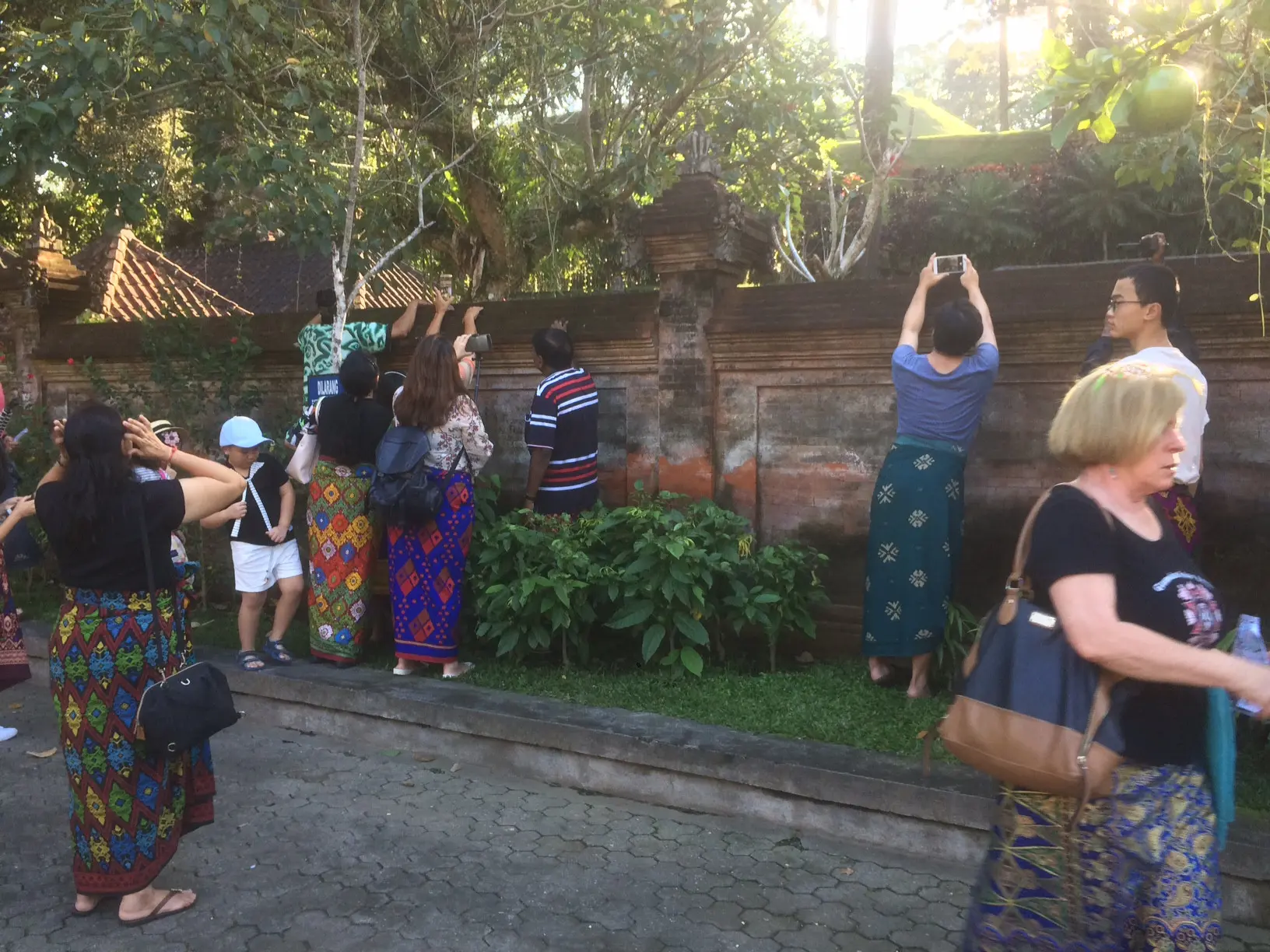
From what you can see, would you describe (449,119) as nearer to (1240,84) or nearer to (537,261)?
(537,261)

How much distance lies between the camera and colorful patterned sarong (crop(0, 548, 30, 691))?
4719mm

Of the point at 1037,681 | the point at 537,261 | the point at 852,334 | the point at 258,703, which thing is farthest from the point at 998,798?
the point at 537,261

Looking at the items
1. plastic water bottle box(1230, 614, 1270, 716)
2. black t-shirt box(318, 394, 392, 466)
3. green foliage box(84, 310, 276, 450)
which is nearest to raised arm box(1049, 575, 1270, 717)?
plastic water bottle box(1230, 614, 1270, 716)

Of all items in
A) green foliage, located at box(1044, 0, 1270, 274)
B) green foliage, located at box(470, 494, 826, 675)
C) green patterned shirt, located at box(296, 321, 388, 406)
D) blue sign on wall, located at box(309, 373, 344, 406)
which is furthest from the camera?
green patterned shirt, located at box(296, 321, 388, 406)

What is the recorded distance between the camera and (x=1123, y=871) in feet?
6.89

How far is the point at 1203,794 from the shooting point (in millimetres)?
2143

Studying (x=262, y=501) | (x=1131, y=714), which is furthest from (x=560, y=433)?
(x=1131, y=714)

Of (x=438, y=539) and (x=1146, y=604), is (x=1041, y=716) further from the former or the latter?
(x=438, y=539)

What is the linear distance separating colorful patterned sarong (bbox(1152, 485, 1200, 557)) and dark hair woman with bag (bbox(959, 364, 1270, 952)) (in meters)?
1.95

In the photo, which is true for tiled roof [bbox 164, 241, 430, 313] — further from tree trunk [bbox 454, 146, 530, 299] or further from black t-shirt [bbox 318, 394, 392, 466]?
A: black t-shirt [bbox 318, 394, 392, 466]

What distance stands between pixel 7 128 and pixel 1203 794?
6.25m

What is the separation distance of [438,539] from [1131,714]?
13.2 ft

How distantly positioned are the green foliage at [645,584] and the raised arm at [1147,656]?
119 inches

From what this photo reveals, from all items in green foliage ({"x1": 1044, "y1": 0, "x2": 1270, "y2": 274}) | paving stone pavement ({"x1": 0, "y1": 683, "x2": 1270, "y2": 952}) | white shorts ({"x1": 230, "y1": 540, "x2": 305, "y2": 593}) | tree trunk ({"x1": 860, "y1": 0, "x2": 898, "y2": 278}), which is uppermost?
tree trunk ({"x1": 860, "y1": 0, "x2": 898, "y2": 278})
